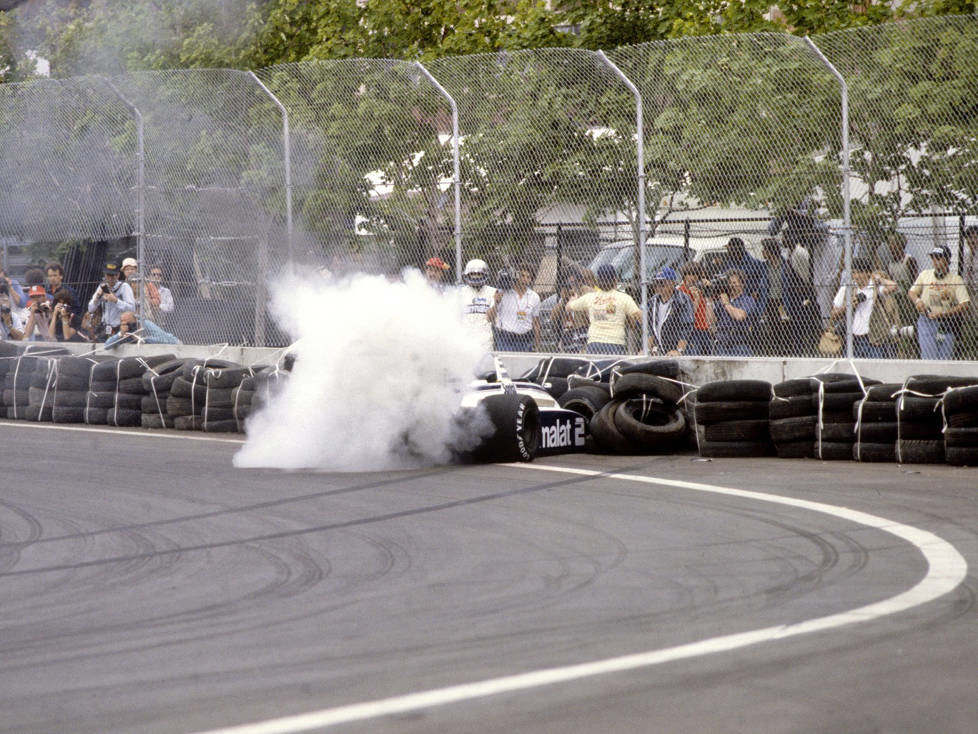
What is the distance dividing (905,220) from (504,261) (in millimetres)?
3794

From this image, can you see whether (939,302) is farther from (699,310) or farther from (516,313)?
(516,313)

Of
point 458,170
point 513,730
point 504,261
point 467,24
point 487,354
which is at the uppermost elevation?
point 467,24

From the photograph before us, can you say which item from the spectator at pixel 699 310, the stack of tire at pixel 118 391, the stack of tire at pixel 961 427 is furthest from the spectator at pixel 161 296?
the stack of tire at pixel 961 427

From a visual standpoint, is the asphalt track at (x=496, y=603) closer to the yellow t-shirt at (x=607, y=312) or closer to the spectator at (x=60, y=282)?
the yellow t-shirt at (x=607, y=312)

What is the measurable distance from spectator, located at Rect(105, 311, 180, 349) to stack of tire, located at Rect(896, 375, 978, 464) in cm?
854

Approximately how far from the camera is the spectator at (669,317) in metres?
12.6

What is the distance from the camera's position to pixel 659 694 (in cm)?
441

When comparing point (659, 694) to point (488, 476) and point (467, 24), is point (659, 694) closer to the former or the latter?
point (488, 476)

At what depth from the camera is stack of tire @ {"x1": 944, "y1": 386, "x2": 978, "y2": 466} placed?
32.8 ft

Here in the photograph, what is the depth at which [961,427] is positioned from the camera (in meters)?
10.1

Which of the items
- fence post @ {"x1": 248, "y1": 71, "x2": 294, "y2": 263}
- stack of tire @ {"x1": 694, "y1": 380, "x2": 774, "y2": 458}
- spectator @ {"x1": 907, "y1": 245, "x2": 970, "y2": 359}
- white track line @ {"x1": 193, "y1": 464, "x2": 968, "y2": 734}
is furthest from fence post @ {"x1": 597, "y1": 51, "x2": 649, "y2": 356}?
A: white track line @ {"x1": 193, "y1": 464, "x2": 968, "y2": 734}

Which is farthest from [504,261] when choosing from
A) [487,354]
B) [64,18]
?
[64,18]

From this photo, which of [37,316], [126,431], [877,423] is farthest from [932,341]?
[37,316]

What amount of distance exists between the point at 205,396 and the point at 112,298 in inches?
132
